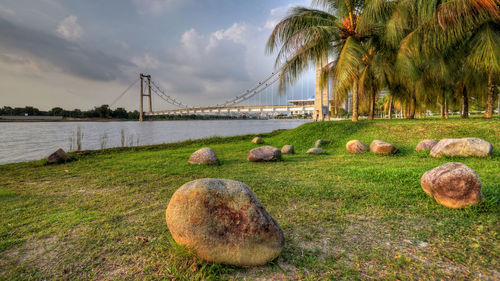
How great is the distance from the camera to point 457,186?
255 cm

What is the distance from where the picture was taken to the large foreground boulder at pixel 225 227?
1.67 m

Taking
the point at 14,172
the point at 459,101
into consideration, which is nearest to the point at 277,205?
the point at 14,172

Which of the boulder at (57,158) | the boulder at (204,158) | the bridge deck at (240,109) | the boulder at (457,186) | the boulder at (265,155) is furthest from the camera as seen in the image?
the bridge deck at (240,109)

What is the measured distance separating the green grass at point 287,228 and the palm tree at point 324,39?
18.2 ft

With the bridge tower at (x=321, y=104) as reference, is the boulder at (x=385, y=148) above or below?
below

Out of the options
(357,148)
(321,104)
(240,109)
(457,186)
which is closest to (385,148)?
(357,148)

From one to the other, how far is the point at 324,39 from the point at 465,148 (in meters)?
6.18

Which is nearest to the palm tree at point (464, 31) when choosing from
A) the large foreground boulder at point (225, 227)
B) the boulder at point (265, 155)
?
→ the boulder at point (265, 155)

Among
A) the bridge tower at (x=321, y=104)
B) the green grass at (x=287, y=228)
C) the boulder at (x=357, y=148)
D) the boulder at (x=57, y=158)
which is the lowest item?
the green grass at (x=287, y=228)

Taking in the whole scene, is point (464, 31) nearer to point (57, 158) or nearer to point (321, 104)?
point (321, 104)

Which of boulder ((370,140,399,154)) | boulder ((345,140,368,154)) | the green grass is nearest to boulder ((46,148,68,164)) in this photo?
the green grass

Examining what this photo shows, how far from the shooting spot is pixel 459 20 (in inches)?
305

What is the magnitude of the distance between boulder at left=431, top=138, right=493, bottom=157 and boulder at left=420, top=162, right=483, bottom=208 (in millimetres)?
3133

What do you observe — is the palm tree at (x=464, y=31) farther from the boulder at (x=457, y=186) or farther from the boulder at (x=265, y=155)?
the boulder at (x=457, y=186)
